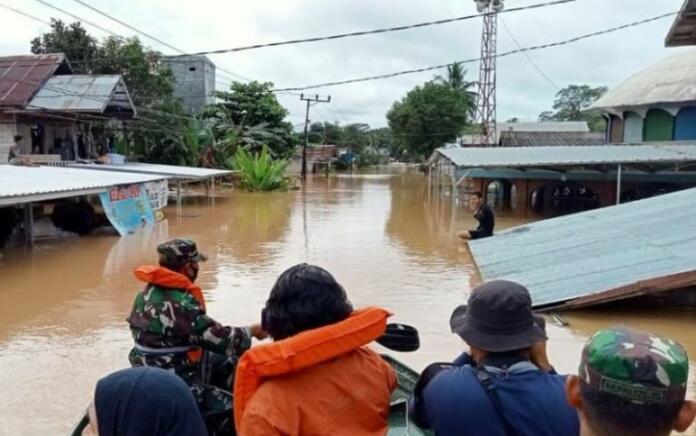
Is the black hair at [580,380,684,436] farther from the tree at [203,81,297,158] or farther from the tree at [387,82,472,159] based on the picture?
the tree at [387,82,472,159]

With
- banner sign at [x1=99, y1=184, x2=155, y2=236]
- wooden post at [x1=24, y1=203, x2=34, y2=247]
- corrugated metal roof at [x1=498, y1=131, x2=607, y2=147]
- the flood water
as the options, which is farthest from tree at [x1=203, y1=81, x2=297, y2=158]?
wooden post at [x1=24, y1=203, x2=34, y2=247]

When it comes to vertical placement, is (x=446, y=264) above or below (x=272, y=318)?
below

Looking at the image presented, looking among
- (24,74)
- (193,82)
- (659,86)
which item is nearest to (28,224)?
(24,74)

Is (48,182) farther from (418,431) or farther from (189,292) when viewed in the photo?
(418,431)

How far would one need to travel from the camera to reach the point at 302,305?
191 centimetres

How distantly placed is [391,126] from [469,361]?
5480 centimetres

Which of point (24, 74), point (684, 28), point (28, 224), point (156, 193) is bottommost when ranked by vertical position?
point (28, 224)

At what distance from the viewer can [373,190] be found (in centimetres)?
3538

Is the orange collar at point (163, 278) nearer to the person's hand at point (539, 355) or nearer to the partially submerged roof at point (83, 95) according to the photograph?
the person's hand at point (539, 355)

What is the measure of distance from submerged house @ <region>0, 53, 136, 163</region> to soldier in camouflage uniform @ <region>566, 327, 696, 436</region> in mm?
20437

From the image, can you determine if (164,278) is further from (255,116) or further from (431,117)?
(431,117)

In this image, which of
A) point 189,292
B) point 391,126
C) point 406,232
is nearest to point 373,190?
point 406,232

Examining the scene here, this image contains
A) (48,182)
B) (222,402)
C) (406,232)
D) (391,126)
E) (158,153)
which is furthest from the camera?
(391,126)

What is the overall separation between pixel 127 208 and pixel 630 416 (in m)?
16.8
